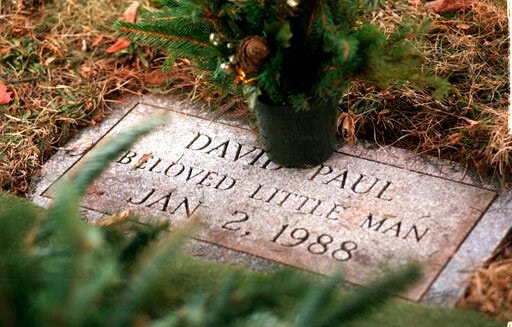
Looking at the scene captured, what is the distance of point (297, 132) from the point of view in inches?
135

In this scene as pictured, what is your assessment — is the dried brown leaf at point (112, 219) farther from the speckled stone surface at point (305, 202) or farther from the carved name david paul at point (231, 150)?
the carved name david paul at point (231, 150)

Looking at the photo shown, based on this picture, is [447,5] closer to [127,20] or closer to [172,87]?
[172,87]

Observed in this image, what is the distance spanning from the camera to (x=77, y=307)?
2.04m

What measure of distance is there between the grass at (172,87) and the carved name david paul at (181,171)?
0.33 meters

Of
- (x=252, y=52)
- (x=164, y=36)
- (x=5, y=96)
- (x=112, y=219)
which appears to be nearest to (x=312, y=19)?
(x=252, y=52)

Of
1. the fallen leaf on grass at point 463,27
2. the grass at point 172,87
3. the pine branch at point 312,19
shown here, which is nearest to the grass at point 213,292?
the grass at point 172,87

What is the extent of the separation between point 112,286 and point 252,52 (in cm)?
95

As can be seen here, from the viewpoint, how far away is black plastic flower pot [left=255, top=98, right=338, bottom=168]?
11.1 ft

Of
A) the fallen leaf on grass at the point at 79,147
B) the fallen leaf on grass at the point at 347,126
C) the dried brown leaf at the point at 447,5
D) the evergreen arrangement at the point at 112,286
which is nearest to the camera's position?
the evergreen arrangement at the point at 112,286

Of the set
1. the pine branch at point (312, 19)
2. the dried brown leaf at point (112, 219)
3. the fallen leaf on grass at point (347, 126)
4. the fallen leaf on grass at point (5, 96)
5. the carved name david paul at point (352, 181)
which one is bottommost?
the fallen leaf on grass at point (5, 96)

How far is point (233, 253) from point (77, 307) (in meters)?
1.22

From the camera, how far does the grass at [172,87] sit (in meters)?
3.63

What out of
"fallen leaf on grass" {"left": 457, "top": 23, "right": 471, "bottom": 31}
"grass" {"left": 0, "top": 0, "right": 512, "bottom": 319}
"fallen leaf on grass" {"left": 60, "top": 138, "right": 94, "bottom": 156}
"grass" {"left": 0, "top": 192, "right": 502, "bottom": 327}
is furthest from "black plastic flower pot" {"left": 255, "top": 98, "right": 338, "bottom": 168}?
"fallen leaf on grass" {"left": 457, "top": 23, "right": 471, "bottom": 31}

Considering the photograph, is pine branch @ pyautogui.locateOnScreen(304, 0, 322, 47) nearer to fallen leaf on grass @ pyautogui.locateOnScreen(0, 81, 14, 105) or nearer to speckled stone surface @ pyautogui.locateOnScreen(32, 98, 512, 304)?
speckled stone surface @ pyautogui.locateOnScreen(32, 98, 512, 304)
